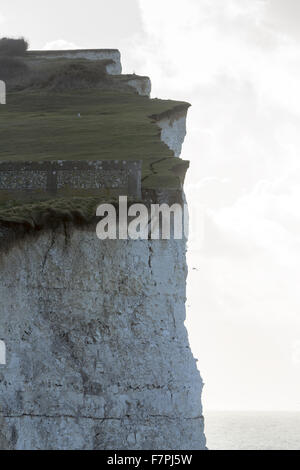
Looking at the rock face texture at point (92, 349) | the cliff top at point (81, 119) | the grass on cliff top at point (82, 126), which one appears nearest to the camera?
the rock face texture at point (92, 349)

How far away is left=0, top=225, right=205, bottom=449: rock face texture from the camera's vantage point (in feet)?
88.3

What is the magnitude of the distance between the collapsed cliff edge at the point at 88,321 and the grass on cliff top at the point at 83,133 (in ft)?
0.60

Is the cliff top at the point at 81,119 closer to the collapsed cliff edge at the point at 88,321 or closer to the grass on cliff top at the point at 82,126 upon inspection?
the grass on cliff top at the point at 82,126

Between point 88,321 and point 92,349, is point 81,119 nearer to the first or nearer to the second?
point 88,321

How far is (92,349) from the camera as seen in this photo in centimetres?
2814

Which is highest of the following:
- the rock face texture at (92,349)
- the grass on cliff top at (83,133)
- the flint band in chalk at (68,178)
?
the grass on cliff top at (83,133)

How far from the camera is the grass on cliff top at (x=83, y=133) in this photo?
31531 millimetres

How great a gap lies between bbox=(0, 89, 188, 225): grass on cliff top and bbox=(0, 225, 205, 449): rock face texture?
1.44 metres

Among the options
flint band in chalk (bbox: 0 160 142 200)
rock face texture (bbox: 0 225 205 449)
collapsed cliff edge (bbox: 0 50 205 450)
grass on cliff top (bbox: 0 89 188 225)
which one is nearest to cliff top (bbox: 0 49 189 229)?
grass on cliff top (bbox: 0 89 188 225)

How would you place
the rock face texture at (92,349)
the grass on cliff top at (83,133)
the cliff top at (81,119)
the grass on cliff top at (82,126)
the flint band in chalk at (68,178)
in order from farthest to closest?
the grass on cliff top at (82,126) < the cliff top at (81,119) < the grass on cliff top at (83,133) < the flint band in chalk at (68,178) < the rock face texture at (92,349)

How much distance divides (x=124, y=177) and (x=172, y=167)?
4.33 meters

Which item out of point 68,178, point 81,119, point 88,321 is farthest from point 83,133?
point 88,321

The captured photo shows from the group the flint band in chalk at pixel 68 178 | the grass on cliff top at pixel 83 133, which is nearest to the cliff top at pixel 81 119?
the grass on cliff top at pixel 83 133

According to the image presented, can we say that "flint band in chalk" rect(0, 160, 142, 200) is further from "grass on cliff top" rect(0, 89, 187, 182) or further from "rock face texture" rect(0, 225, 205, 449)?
"grass on cliff top" rect(0, 89, 187, 182)
